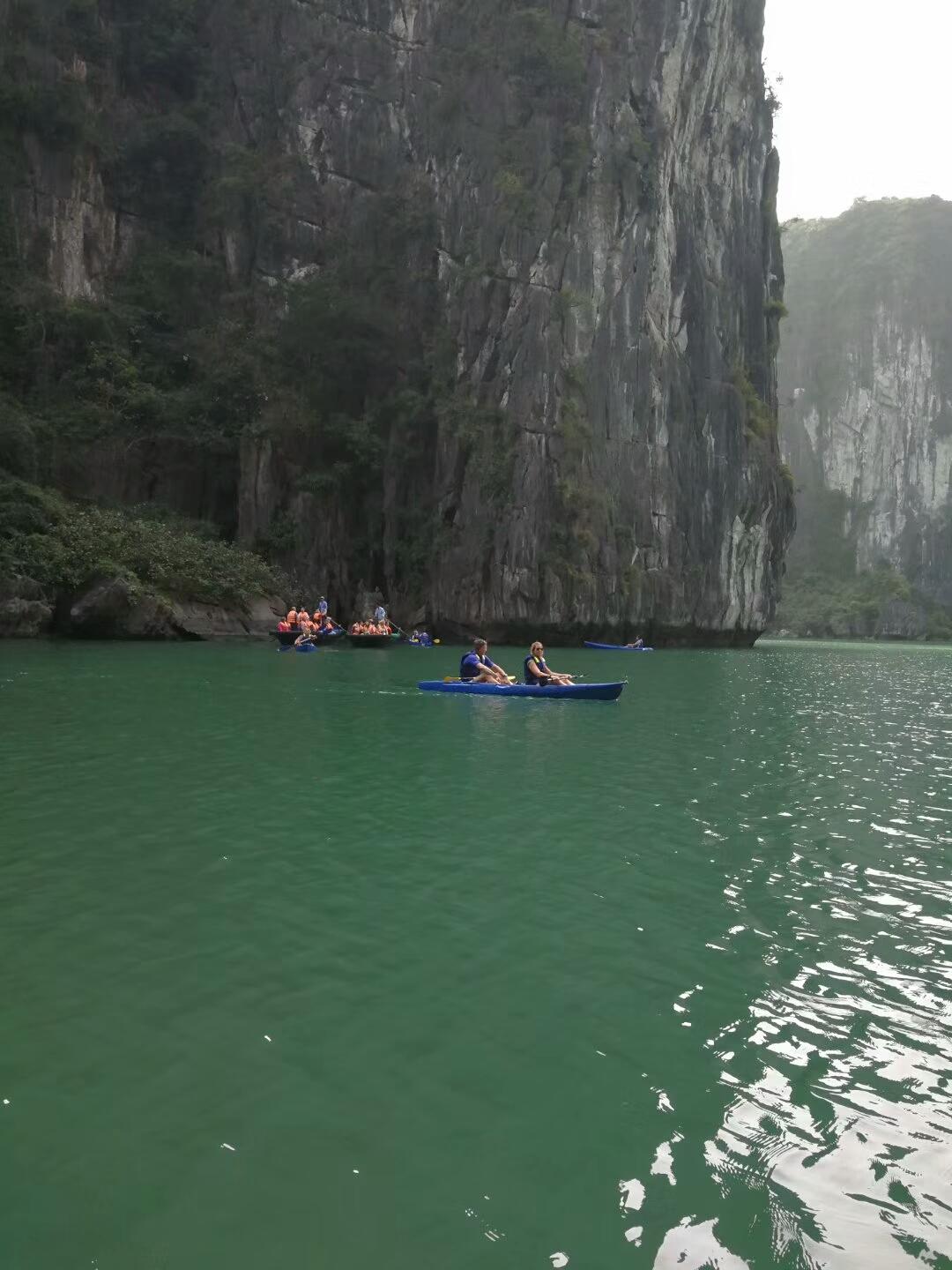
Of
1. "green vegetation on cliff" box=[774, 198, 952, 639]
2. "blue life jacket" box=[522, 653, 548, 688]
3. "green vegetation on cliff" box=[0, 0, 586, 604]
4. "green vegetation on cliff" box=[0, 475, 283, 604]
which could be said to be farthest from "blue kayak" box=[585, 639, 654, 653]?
"green vegetation on cliff" box=[774, 198, 952, 639]

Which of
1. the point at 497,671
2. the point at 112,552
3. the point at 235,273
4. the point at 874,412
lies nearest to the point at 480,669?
the point at 497,671

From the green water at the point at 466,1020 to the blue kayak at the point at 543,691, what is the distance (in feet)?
23.2

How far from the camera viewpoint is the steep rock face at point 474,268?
3856 centimetres

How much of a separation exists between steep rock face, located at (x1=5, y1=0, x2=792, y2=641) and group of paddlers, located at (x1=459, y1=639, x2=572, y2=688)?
19.9 metres

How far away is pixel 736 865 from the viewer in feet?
23.4

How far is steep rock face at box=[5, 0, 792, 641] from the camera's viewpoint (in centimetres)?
3856

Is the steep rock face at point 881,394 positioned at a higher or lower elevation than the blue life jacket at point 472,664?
higher

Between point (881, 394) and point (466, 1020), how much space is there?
126594mm

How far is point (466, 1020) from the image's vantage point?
4.42 metres

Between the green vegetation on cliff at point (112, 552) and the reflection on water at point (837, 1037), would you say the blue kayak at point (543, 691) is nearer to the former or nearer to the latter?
the reflection on water at point (837, 1037)

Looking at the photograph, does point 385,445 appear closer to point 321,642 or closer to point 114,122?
point 321,642

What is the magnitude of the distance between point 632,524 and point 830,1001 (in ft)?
128

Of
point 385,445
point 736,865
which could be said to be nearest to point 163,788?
point 736,865

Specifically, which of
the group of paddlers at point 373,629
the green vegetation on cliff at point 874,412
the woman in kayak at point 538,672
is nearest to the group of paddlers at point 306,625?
the group of paddlers at point 373,629
